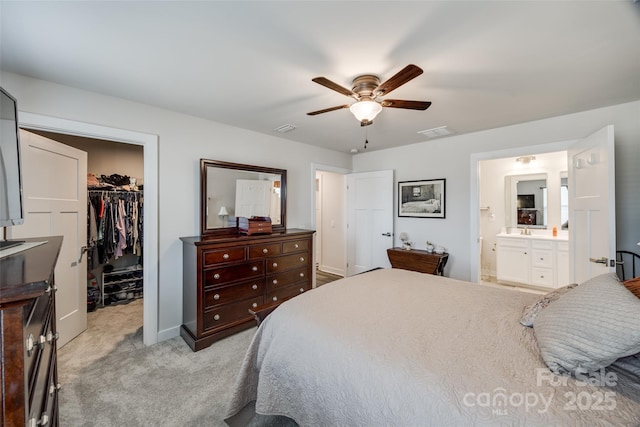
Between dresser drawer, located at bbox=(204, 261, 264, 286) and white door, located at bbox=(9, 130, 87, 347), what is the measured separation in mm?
1410

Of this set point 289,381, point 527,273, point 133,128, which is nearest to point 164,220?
point 133,128

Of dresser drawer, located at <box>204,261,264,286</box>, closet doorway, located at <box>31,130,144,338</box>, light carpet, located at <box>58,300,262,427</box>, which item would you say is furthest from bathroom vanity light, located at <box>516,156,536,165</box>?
closet doorway, located at <box>31,130,144,338</box>

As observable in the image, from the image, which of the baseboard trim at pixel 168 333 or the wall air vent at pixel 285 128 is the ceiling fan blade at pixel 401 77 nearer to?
the wall air vent at pixel 285 128

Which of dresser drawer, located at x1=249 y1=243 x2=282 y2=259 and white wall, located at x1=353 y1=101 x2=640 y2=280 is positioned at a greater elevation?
white wall, located at x1=353 y1=101 x2=640 y2=280

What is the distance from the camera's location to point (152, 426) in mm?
1632

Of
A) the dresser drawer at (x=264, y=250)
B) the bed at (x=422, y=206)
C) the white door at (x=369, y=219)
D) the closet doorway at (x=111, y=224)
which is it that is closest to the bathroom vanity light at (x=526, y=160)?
the bed at (x=422, y=206)

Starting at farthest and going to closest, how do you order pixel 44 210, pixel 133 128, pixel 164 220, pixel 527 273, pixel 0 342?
Answer: 1. pixel 527 273
2. pixel 164 220
3. pixel 133 128
4. pixel 44 210
5. pixel 0 342

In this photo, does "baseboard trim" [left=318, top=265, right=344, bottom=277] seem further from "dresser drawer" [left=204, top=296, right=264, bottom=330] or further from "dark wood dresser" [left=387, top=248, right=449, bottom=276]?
"dresser drawer" [left=204, top=296, right=264, bottom=330]

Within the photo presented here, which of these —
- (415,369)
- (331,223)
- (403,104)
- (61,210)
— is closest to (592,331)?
(415,369)

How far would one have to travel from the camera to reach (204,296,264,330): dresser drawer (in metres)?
2.54

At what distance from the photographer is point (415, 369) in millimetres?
1023

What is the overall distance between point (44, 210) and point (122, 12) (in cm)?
200

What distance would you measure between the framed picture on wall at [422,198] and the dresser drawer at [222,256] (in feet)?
8.90

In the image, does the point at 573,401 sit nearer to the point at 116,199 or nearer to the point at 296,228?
the point at 296,228
